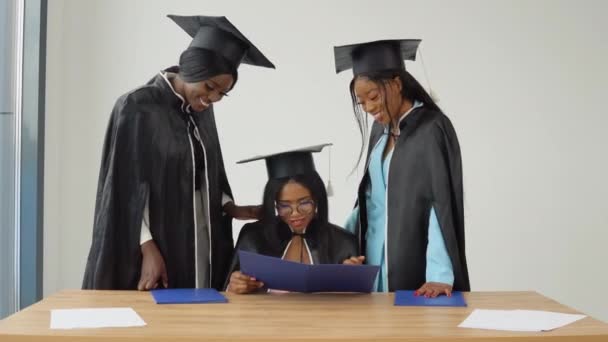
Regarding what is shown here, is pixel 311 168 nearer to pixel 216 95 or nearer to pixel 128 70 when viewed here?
pixel 216 95

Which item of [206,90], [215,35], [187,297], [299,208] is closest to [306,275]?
[187,297]

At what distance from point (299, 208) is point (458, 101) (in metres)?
1.77

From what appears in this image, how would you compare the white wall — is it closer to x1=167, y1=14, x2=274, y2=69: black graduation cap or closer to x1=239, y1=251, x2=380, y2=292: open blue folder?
x1=167, y1=14, x2=274, y2=69: black graduation cap

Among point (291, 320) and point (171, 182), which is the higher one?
point (171, 182)

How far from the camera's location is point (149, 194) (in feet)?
9.93

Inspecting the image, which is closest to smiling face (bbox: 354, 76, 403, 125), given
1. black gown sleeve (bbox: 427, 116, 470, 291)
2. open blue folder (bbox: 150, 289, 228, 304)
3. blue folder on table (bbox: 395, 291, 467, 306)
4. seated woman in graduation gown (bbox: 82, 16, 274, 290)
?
black gown sleeve (bbox: 427, 116, 470, 291)

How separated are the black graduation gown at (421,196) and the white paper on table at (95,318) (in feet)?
4.08

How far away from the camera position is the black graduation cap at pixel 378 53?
120 inches

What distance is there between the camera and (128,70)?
4.38 metres

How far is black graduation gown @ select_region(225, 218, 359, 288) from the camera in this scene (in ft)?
9.95

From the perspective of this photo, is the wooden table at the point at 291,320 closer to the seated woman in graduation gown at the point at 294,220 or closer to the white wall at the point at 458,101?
the seated woman in graduation gown at the point at 294,220

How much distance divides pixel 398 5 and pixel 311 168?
1.75m

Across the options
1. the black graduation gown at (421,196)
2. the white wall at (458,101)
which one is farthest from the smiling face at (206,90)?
the white wall at (458,101)

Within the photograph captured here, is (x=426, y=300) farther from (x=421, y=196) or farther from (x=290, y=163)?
(x=290, y=163)
